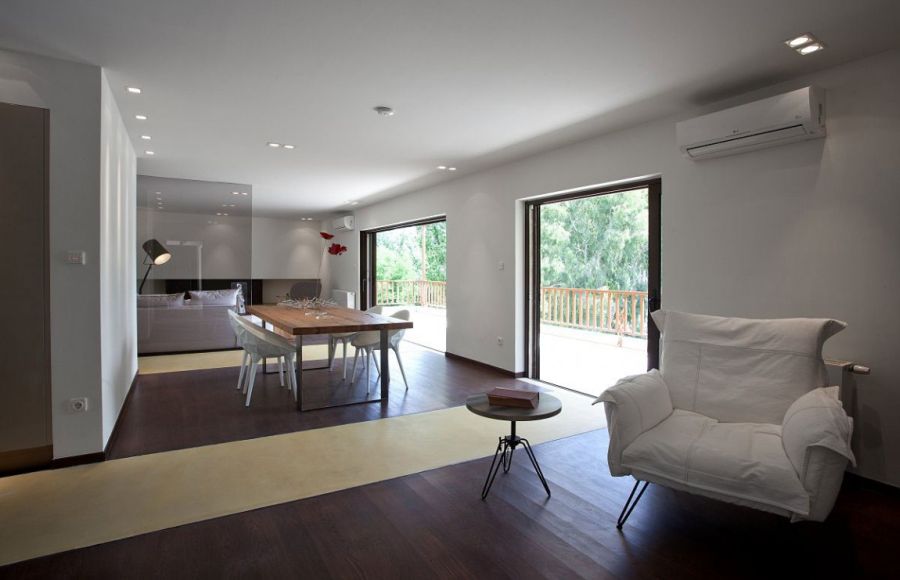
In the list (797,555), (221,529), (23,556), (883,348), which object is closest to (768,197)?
(883,348)

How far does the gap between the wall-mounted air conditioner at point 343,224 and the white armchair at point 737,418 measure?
7.81 metres

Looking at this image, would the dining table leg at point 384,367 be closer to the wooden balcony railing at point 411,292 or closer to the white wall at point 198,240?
the white wall at point 198,240

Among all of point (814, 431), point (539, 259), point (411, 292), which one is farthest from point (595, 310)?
point (411, 292)

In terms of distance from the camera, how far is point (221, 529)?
2303 mm

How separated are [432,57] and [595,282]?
3009 millimetres

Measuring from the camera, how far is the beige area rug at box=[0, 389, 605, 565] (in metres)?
2.34

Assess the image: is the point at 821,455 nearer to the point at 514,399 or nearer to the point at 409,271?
the point at 514,399

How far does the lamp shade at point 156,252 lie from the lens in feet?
19.3

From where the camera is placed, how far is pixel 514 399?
2.63 metres

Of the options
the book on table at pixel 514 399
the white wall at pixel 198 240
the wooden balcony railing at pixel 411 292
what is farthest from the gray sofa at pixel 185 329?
the book on table at pixel 514 399

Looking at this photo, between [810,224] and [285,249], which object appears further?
[285,249]

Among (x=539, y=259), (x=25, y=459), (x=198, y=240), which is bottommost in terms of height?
(x=25, y=459)

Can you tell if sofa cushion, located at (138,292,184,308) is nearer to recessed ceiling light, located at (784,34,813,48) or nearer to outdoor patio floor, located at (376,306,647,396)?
outdoor patio floor, located at (376,306,647,396)

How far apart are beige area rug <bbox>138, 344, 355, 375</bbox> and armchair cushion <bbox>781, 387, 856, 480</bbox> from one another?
4979mm
